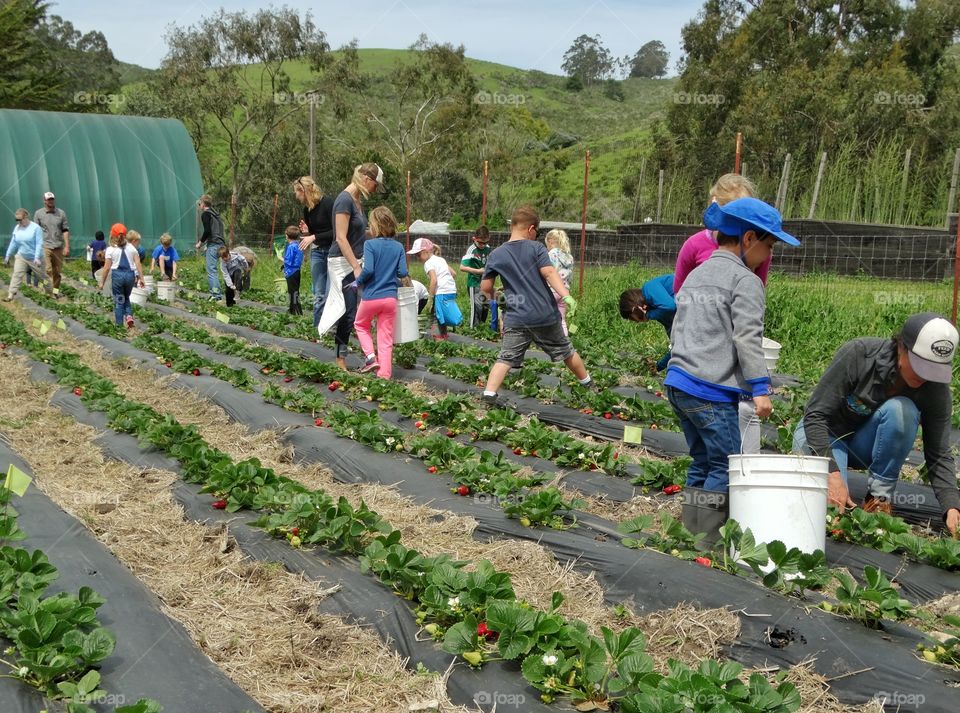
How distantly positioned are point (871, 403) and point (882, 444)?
0.20 metres

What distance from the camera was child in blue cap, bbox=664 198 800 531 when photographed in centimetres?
395

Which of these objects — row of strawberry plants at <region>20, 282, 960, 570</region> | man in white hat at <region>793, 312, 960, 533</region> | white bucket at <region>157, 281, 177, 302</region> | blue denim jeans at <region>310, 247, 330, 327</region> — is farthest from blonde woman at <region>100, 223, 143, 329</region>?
man in white hat at <region>793, 312, 960, 533</region>

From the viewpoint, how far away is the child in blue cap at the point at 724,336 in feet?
12.9

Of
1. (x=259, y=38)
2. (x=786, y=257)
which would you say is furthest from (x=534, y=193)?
(x=786, y=257)

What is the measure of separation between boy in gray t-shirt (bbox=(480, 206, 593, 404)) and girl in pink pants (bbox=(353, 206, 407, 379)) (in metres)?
1.31

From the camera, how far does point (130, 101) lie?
1674 inches

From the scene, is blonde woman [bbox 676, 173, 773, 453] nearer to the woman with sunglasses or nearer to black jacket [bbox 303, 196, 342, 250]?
black jacket [bbox 303, 196, 342, 250]

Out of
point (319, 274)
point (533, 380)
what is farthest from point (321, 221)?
point (533, 380)

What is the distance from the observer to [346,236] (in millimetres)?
8539

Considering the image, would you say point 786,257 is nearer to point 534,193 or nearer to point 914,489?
point 914,489

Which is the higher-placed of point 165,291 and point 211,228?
point 211,228

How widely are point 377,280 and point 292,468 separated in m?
2.66

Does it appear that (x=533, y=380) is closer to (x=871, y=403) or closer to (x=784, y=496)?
(x=871, y=403)

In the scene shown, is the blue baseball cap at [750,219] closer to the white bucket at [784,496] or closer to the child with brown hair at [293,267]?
the white bucket at [784,496]
